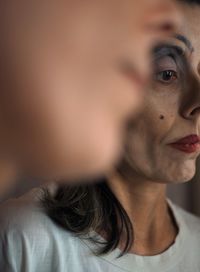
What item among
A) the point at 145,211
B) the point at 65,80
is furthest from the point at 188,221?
the point at 65,80

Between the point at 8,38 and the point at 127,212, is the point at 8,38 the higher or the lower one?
the higher one

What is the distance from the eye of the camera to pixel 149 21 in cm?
11

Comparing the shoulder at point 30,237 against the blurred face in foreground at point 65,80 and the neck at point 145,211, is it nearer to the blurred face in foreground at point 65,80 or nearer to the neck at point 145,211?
the neck at point 145,211

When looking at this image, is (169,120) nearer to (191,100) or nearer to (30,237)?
(191,100)

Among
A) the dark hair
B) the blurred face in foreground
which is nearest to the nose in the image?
the dark hair

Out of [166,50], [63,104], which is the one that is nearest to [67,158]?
[63,104]

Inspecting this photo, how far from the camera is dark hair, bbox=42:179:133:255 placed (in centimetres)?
43

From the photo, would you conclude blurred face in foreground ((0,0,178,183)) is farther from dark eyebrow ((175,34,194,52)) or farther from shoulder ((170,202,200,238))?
shoulder ((170,202,200,238))

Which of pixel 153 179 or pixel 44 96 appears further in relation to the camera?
pixel 153 179

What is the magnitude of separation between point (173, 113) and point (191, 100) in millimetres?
19

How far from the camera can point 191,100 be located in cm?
39

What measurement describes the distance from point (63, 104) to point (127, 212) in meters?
0.37

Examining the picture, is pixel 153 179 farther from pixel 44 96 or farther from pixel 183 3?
pixel 44 96

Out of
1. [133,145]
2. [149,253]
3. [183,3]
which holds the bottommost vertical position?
[149,253]
